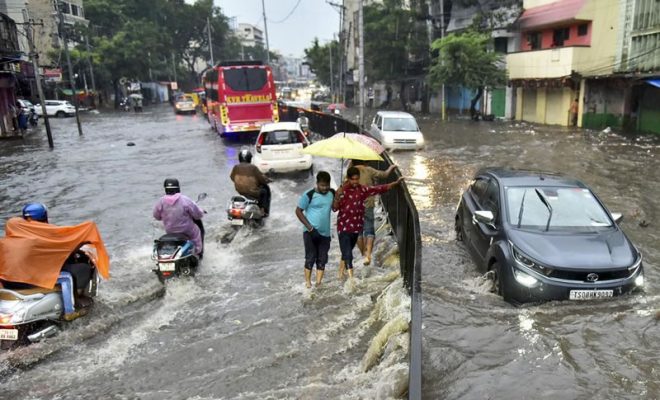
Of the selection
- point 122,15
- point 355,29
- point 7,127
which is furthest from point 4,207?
point 122,15

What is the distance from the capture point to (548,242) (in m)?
6.21

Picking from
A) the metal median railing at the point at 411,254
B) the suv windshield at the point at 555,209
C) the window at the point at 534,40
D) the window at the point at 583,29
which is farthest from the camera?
the window at the point at 534,40

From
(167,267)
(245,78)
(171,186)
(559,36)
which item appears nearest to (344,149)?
(171,186)

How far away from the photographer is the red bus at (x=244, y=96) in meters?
23.9

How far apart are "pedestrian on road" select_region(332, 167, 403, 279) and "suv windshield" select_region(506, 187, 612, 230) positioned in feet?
5.49

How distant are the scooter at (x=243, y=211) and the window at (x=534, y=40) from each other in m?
28.7

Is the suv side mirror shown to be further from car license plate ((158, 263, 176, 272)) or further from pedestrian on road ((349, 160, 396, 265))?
car license plate ((158, 263, 176, 272))

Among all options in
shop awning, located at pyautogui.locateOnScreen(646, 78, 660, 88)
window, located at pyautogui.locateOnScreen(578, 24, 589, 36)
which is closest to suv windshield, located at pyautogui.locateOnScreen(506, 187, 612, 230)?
shop awning, located at pyautogui.locateOnScreen(646, 78, 660, 88)

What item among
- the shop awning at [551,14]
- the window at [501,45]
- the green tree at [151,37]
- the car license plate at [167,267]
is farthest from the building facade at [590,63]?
the green tree at [151,37]

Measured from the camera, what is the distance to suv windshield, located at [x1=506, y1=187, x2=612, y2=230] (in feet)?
22.0

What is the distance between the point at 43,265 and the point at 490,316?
5.01m

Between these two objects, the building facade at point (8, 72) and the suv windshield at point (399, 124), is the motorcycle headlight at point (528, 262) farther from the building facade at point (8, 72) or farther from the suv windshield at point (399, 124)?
the building facade at point (8, 72)

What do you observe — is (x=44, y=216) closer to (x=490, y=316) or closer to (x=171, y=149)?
(x=490, y=316)

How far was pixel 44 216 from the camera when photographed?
6.26 metres
